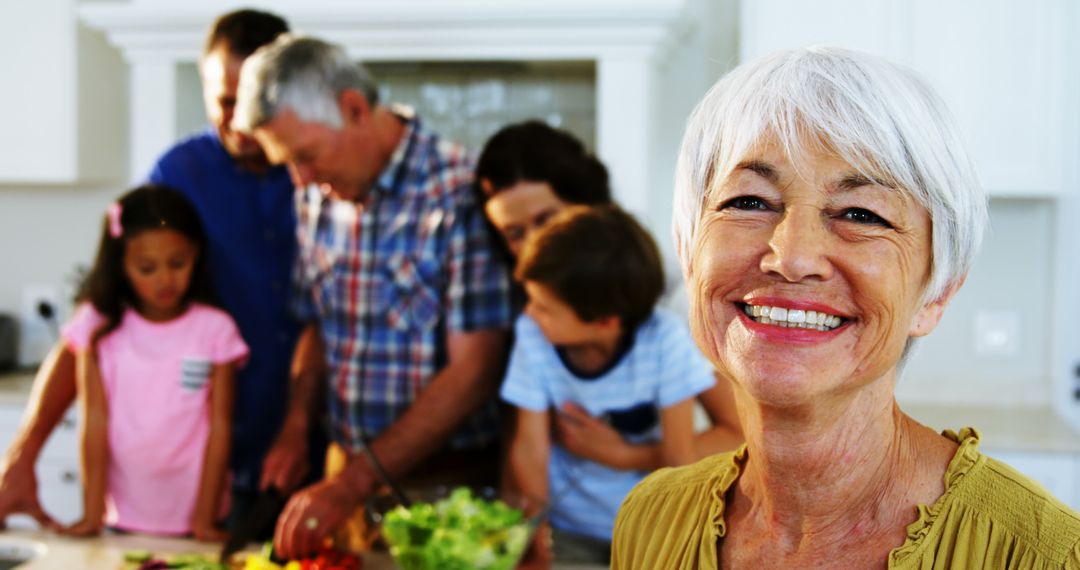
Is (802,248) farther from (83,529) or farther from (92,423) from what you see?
(92,423)

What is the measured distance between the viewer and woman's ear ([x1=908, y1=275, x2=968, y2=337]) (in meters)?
0.90

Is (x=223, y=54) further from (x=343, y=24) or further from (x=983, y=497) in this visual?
(x=983, y=497)

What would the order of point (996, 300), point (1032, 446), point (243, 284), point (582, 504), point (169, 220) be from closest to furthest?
point (582, 504)
point (169, 220)
point (243, 284)
point (1032, 446)
point (996, 300)

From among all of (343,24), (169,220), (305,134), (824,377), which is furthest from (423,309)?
(824,377)

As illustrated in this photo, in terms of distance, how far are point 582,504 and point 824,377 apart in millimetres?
1115

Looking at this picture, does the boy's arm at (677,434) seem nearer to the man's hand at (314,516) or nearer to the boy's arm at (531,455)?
the boy's arm at (531,455)

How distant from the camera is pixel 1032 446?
8.94 feet

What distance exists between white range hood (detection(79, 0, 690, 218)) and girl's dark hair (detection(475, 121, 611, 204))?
662 millimetres

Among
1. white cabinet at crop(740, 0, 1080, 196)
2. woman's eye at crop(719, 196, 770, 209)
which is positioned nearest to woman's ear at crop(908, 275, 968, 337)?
woman's eye at crop(719, 196, 770, 209)

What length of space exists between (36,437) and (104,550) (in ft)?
1.47

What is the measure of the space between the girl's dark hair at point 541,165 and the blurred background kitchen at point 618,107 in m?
0.41

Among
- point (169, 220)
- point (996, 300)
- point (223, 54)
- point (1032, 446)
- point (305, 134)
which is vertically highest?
point (223, 54)

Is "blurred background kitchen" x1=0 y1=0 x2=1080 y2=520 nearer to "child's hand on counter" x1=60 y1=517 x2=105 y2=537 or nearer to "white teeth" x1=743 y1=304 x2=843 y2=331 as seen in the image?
"child's hand on counter" x1=60 y1=517 x2=105 y2=537

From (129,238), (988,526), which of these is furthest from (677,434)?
(129,238)
